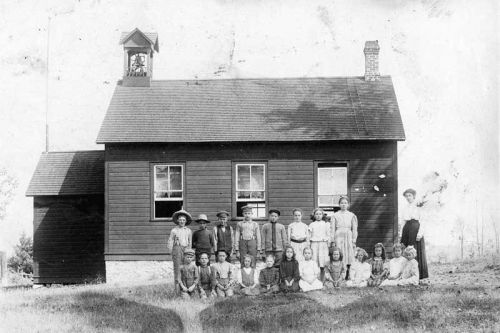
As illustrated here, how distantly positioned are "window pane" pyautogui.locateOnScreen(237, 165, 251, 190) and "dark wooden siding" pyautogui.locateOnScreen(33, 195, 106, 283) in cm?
576

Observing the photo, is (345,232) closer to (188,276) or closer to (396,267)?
(396,267)

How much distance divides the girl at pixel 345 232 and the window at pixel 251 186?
4518mm

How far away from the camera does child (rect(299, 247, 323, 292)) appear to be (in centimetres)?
1488

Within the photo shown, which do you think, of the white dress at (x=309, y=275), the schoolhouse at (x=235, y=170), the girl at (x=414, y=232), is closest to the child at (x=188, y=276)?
the white dress at (x=309, y=275)

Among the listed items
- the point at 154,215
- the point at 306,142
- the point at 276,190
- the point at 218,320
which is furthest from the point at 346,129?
the point at 218,320

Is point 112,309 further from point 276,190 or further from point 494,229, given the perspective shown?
point 494,229

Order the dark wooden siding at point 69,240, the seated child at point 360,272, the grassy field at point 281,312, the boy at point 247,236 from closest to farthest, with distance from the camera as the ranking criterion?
1. the grassy field at point 281,312
2. the seated child at point 360,272
3. the boy at point 247,236
4. the dark wooden siding at point 69,240

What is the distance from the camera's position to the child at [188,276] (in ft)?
47.9

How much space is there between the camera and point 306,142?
66.9ft

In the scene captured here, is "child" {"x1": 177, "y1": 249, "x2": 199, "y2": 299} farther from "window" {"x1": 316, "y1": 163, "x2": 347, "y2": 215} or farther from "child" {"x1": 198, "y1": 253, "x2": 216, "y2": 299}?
"window" {"x1": 316, "y1": 163, "x2": 347, "y2": 215}

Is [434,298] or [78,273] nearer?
[434,298]

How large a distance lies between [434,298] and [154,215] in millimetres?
9867

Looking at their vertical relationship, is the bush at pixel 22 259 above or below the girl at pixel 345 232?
below

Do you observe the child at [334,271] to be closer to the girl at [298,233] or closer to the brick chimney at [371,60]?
the girl at [298,233]
